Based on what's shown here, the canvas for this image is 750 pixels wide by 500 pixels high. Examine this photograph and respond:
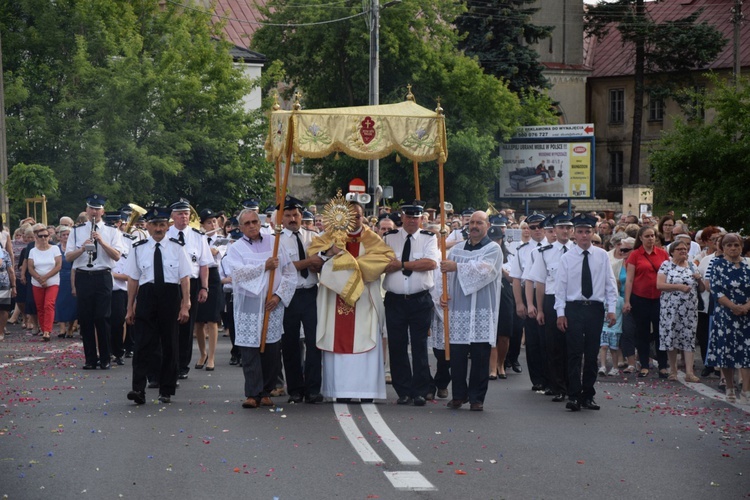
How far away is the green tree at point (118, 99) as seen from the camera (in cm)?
3928

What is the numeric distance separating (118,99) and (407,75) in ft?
52.2

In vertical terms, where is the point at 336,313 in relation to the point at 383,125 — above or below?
below

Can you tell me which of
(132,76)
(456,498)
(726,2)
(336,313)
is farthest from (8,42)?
(726,2)

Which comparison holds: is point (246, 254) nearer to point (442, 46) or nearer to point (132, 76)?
point (132, 76)

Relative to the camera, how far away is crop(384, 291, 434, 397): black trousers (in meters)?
13.4

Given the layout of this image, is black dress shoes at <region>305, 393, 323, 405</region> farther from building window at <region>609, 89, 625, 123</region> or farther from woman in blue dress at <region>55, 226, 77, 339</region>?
building window at <region>609, 89, 625, 123</region>

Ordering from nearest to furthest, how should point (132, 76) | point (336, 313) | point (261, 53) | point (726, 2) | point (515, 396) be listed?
1. point (336, 313)
2. point (515, 396)
3. point (132, 76)
4. point (261, 53)
5. point (726, 2)

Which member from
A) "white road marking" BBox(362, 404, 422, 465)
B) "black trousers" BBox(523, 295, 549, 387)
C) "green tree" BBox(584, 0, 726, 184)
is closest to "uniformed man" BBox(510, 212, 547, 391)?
"black trousers" BBox(523, 295, 549, 387)

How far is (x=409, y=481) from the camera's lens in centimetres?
906

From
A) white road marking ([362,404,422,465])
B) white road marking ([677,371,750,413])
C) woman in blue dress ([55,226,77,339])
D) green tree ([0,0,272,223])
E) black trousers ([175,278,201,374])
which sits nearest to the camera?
white road marking ([362,404,422,465])

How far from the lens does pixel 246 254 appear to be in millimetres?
13305

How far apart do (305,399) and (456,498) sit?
4974 mm

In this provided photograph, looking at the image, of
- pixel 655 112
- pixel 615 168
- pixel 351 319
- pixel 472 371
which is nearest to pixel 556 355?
pixel 472 371

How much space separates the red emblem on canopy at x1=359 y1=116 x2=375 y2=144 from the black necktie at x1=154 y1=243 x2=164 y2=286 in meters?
2.45
